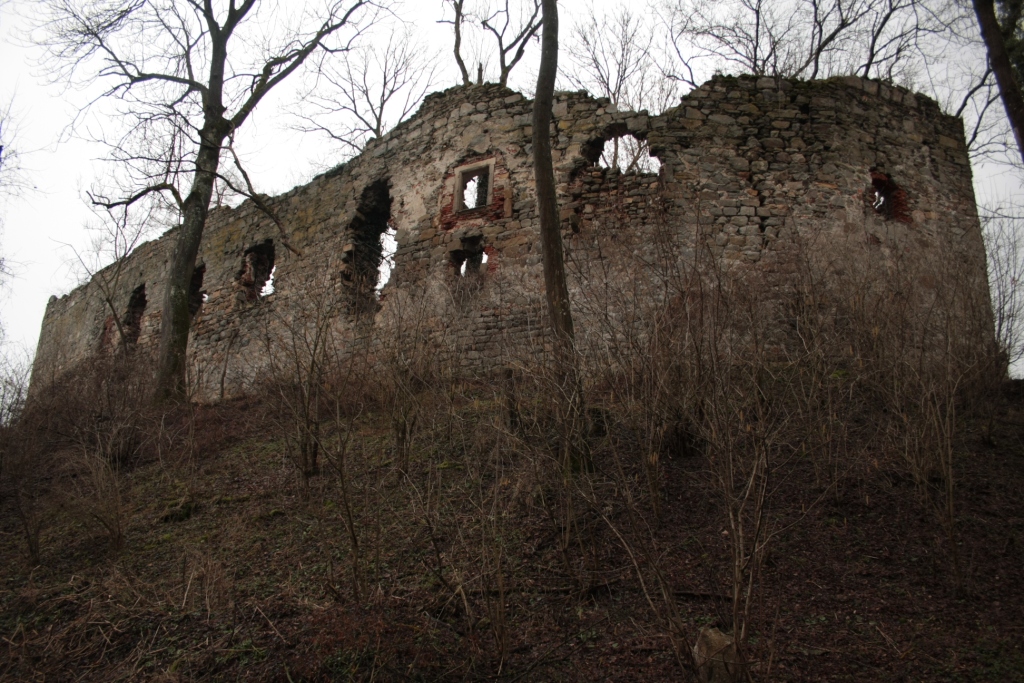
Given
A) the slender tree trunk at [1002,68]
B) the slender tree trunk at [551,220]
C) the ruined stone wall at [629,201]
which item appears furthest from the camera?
the ruined stone wall at [629,201]

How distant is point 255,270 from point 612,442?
9.69m

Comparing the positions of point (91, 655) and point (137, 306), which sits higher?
point (137, 306)

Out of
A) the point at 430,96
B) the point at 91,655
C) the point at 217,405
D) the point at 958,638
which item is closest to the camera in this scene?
the point at 958,638

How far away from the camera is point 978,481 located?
15.3 ft

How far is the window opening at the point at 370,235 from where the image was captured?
1002cm

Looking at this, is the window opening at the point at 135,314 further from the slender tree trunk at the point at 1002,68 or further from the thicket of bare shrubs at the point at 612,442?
the slender tree trunk at the point at 1002,68

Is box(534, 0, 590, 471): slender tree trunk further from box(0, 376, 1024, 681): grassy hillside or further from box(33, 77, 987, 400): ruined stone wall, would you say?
box(33, 77, 987, 400): ruined stone wall

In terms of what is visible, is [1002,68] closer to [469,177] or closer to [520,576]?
[469,177]

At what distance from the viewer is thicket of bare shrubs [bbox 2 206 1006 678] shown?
358cm

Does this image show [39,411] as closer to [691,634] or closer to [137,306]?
[691,634]

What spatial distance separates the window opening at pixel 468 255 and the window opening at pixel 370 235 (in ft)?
4.50

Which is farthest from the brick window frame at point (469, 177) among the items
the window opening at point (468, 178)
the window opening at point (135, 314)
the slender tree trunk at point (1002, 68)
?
the window opening at point (135, 314)

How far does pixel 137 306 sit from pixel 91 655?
40.3 feet

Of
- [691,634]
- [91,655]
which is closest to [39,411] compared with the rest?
[91,655]
